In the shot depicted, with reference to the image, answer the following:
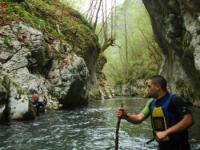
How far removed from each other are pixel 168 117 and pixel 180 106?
0.29m

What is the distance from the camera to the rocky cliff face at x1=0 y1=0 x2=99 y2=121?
17266mm

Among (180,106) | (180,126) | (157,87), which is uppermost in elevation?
(157,87)

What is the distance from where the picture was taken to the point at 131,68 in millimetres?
69812

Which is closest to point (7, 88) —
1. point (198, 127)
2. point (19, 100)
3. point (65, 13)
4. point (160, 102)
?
point (19, 100)

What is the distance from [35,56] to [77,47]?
9.21m

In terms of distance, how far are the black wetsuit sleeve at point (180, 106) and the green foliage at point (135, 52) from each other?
151 ft

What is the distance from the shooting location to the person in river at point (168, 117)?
511cm

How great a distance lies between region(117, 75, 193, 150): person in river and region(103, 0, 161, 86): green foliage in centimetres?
4586

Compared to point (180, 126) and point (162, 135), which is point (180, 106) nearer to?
point (180, 126)

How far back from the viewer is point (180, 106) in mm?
5203

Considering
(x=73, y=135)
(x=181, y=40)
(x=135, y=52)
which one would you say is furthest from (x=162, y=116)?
(x=135, y=52)

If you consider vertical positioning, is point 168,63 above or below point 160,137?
above

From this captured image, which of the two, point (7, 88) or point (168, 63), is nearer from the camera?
point (7, 88)

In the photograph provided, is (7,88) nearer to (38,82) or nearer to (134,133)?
(38,82)
